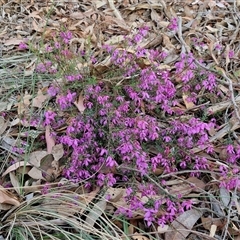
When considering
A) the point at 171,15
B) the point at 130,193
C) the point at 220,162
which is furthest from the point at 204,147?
the point at 171,15

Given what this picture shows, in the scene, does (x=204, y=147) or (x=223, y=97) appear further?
(x=223, y=97)

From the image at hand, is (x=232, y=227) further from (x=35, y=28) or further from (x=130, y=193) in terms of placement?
(x=35, y=28)

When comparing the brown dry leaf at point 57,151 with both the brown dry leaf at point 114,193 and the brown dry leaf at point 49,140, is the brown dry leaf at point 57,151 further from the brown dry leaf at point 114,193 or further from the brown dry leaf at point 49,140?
the brown dry leaf at point 114,193

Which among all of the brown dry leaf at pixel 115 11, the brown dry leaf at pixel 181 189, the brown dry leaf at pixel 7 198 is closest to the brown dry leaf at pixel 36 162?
Result: the brown dry leaf at pixel 7 198

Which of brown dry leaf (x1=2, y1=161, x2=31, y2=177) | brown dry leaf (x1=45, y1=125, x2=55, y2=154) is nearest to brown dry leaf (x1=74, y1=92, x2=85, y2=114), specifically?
brown dry leaf (x1=45, y1=125, x2=55, y2=154)

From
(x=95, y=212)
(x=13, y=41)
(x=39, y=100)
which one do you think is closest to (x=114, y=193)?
(x=95, y=212)

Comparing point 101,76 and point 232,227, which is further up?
point 101,76

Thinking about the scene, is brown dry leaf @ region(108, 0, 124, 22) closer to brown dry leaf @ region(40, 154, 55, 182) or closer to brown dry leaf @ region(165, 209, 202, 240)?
brown dry leaf @ region(40, 154, 55, 182)
